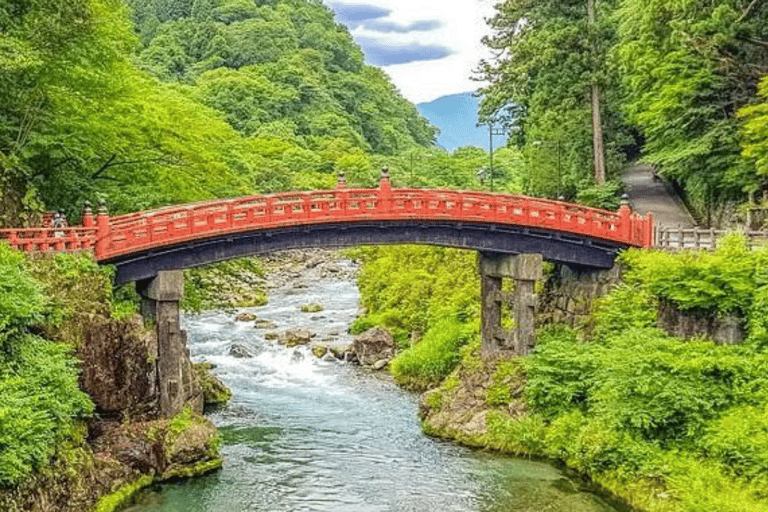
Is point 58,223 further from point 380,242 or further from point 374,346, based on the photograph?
point 374,346

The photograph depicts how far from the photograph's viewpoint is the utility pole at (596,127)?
40.5 meters

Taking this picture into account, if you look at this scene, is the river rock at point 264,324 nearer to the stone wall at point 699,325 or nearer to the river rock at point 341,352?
the river rock at point 341,352

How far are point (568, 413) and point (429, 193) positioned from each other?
8.89 m

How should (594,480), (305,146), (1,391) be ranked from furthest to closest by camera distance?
(305,146)
(594,480)
(1,391)

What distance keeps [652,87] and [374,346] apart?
17.4 m

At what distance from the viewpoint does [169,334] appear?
91.2 ft

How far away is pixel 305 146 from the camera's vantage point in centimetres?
10144

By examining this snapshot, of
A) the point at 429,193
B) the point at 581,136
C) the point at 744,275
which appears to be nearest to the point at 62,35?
the point at 429,193

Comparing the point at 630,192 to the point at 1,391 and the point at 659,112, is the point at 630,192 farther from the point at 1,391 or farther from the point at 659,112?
the point at 1,391

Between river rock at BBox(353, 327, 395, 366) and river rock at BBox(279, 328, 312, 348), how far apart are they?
11.3 feet

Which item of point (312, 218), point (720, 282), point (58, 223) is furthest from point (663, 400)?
point (58, 223)

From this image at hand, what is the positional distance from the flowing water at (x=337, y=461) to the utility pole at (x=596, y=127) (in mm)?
14223

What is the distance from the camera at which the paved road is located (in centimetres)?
4078

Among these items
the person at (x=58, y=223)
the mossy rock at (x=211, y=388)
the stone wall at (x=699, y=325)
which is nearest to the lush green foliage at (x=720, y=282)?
the stone wall at (x=699, y=325)
